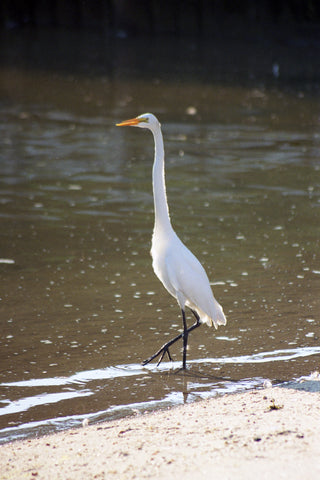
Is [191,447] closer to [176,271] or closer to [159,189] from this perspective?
[176,271]

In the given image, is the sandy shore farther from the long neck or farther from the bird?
the long neck

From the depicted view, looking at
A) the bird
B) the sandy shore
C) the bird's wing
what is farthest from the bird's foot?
the sandy shore

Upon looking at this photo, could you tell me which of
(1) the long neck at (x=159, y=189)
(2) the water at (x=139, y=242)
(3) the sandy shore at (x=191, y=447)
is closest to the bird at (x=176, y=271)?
(1) the long neck at (x=159, y=189)

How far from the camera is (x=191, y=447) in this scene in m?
3.83

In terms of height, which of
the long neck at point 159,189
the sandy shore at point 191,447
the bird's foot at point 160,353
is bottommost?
the bird's foot at point 160,353

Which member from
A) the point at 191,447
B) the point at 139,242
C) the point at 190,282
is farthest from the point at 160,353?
the point at 139,242

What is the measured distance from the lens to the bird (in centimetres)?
544

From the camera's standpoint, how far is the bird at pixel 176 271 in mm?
5438

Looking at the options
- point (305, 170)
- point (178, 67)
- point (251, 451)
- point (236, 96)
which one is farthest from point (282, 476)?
point (178, 67)

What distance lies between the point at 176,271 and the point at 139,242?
8.73 ft

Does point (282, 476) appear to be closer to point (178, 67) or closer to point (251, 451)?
point (251, 451)

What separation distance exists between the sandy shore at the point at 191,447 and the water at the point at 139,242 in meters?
0.37

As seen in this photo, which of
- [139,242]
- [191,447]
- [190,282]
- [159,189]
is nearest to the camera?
[191,447]

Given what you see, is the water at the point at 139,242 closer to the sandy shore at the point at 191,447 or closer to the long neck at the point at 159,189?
the sandy shore at the point at 191,447
